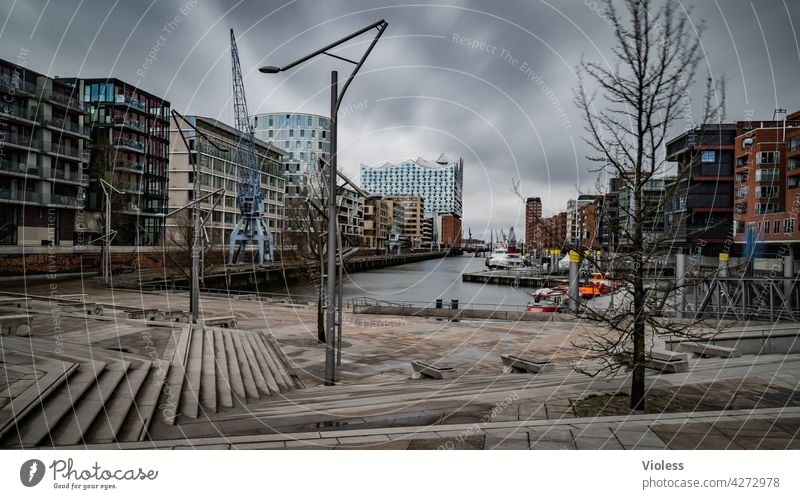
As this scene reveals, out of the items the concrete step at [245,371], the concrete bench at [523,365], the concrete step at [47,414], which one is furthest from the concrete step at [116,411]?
the concrete bench at [523,365]

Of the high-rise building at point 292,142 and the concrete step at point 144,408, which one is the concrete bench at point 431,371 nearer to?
Result: the concrete step at point 144,408

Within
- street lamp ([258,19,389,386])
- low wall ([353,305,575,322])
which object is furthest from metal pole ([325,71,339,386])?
low wall ([353,305,575,322])

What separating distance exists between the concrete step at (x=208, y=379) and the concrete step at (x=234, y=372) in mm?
336

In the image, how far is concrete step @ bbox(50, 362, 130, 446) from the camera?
5133mm

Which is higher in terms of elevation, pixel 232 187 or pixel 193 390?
pixel 232 187

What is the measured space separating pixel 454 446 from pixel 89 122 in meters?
56.0

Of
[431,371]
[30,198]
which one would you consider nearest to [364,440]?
[431,371]

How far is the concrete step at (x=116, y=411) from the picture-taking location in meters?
5.32

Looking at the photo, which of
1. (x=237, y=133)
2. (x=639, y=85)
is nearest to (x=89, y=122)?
(x=237, y=133)

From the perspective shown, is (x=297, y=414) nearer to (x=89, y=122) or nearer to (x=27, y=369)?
(x=27, y=369)

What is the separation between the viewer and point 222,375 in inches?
357

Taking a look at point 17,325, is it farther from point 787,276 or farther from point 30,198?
point 787,276

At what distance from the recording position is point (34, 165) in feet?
53.3
